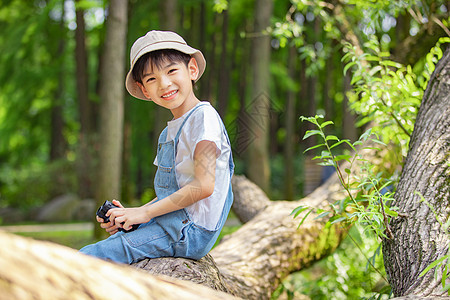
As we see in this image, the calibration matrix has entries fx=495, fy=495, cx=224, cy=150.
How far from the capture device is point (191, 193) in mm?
2252

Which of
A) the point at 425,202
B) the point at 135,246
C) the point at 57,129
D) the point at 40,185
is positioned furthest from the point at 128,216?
the point at 57,129

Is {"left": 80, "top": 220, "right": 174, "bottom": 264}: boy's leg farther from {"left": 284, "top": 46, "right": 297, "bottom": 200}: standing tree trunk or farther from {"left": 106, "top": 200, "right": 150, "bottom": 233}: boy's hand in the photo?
{"left": 284, "top": 46, "right": 297, "bottom": 200}: standing tree trunk

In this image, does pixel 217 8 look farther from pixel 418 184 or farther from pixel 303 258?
pixel 418 184

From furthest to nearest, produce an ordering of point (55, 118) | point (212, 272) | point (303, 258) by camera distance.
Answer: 1. point (55, 118)
2. point (303, 258)
3. point (212, 272)

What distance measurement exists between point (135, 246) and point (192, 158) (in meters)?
0.52

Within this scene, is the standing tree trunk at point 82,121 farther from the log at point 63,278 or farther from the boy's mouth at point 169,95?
the log at point 63,278

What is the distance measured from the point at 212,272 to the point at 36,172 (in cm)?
1367

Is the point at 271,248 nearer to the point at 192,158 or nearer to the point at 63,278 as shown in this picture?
the point at 192,158

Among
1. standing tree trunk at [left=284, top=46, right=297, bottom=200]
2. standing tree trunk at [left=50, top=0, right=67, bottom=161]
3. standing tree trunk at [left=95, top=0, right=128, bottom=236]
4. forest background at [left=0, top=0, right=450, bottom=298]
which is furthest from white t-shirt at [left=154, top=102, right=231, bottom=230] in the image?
standing tree trunk at [left=50, top=0, right=67, bottom=161]

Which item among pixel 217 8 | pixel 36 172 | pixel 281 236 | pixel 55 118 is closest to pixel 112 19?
pixel 217 8

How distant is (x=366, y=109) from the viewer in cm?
339

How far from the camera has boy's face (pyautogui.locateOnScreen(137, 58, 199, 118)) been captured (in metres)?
2.42

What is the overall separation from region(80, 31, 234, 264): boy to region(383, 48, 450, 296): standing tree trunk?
3.09ft

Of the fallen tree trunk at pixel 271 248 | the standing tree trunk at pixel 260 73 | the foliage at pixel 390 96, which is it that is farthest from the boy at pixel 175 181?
the standing tree trunk at pixel 260 73
